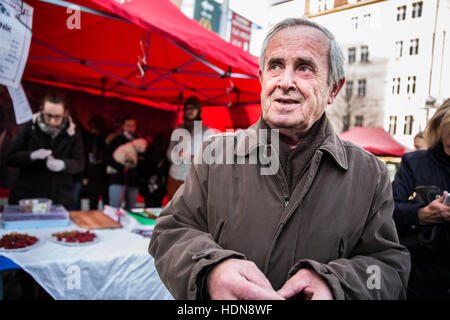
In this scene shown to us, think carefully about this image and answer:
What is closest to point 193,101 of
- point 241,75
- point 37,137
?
point 241,75

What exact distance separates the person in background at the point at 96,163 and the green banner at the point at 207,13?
7788 mm

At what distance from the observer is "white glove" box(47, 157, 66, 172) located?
276 cm

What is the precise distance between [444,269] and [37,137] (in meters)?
3.36

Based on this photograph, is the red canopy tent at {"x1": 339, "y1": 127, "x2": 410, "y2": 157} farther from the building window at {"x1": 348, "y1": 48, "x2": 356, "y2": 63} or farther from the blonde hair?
the blonde hair

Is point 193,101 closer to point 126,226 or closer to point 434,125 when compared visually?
point 126,226

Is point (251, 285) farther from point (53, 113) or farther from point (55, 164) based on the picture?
point (53, 113)

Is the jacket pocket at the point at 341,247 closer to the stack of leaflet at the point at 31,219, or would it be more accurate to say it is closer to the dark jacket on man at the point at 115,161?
the stack of leaflet at the point at 31,219

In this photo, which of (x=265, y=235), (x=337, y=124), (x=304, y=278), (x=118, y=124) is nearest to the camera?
(x=304, y=278)

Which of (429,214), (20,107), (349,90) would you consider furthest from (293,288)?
(349,90)

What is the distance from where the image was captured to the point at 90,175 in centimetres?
511

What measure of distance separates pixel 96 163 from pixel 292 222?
474 centimetres

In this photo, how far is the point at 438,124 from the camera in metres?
1.70

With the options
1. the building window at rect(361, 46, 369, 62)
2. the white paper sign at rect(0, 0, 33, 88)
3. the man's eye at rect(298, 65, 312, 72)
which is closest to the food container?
the white paper sign at rect(0, 0, 33, 88)

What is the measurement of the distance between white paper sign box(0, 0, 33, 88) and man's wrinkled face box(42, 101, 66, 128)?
0.85 metres
